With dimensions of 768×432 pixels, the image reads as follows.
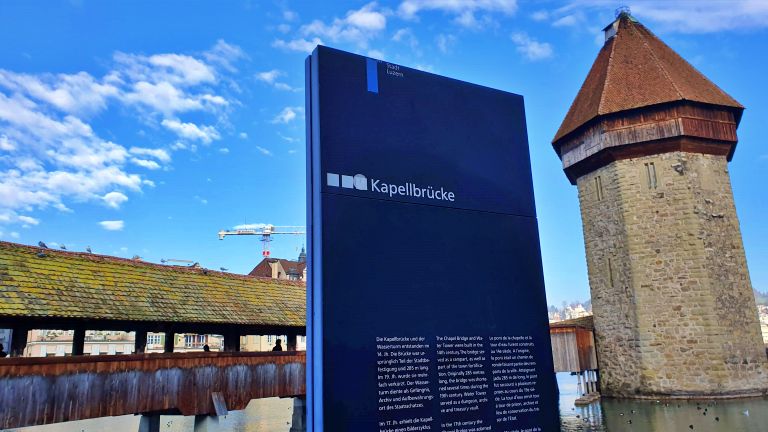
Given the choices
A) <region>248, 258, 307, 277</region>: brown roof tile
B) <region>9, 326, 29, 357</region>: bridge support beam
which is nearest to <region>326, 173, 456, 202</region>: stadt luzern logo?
<region>9, 326, 29, 357</region>: bridge support beam

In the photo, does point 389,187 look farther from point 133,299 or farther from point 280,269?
point 280,269

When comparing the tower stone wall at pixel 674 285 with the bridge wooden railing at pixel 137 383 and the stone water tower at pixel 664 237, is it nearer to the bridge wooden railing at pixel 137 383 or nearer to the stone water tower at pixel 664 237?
the stone water tower at pixel 664 237

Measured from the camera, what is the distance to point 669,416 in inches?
A: 716

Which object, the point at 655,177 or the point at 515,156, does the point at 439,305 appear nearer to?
the point at 515,156

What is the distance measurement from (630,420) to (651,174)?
383 inches

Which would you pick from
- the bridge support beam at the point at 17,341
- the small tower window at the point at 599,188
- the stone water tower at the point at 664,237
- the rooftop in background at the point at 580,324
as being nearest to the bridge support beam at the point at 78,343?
the bridge support beam at the point at 17,341

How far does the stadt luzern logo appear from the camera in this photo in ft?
12.4

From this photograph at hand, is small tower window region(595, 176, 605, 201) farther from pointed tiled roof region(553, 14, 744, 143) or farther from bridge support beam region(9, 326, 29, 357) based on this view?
bridge support beam region(9, 326, 29, 357)

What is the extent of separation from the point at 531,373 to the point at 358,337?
1595 millimetres

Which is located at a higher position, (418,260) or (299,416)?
(418,260)

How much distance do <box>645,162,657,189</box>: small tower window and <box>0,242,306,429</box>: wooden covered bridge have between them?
14889 millimetres

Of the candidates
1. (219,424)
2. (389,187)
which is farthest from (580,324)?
(389,187)

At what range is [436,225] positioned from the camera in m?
4.20

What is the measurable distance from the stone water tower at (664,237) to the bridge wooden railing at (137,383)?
13.8 metres
